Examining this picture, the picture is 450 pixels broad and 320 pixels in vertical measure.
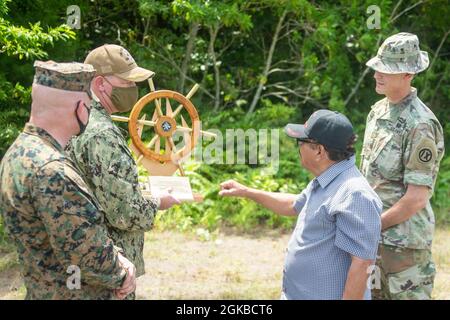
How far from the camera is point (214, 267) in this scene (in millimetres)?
7098

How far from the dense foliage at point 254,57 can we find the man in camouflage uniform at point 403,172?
443cm

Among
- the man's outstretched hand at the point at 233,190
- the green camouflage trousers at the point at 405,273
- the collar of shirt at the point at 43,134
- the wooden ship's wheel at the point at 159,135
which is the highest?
the collar of shirt at the point at 43,134

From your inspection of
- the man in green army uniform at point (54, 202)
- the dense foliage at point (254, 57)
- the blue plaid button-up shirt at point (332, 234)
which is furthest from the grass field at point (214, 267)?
the man in green army uniform at point (54, 202)

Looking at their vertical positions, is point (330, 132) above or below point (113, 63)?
below

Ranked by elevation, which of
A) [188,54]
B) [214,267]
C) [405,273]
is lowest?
[214,267]

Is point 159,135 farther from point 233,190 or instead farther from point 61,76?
point 61,76

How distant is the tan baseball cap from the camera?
3.64 metres

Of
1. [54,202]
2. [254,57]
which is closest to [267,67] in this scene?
[254,57]

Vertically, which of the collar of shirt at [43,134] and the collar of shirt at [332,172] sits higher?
the collar of shirt at [43,134]

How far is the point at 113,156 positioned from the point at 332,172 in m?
1.05

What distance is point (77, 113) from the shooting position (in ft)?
9.32

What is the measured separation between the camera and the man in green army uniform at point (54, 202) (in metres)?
2.68

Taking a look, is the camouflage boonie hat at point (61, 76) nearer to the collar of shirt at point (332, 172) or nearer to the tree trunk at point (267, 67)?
the collar of shirt at point (332, 172)
